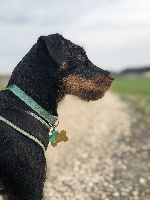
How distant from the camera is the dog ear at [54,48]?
626 centimetres

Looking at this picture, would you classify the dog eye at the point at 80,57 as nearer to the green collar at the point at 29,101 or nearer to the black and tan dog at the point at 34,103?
the black and tan dog at the point at 34,103

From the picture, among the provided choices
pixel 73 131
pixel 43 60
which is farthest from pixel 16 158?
pixel 73 131

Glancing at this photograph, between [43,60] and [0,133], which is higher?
[43,60]

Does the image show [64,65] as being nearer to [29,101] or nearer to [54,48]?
[54,48]

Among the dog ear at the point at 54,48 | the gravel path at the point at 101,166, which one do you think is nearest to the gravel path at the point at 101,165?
the gravel path at the point at 101,166

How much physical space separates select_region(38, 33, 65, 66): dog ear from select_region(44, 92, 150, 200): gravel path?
1.84 meters

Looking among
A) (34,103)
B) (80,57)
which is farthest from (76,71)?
(34,103)

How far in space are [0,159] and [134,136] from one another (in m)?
10.4

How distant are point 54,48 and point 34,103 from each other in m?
0.71

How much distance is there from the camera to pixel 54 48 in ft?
20.7

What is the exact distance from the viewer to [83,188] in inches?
408

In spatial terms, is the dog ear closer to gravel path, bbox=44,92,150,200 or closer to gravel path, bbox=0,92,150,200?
gravel path, bbox=0,92,150,200

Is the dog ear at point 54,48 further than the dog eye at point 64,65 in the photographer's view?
No

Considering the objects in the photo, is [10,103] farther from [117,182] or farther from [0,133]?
[117,182]
